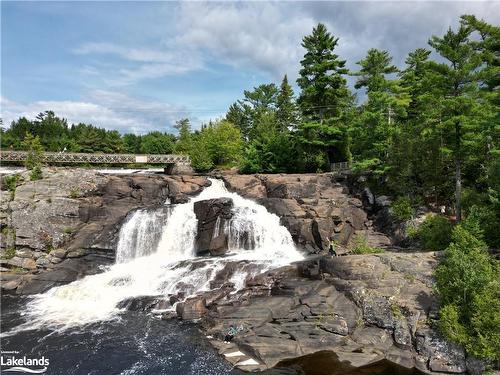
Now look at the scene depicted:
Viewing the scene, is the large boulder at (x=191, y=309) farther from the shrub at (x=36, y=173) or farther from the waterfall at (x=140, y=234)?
the shrub at (x=36, y=173)

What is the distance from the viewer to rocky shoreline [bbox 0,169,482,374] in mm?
16562

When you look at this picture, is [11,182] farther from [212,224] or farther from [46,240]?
[212,224]

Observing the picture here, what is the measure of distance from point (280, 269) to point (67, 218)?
2006 cm

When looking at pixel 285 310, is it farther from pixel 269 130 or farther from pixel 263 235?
pixel 269 130

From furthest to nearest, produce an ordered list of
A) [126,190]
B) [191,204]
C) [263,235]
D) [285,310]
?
[126,190]
[191,204]
[263,235]
[285,310]

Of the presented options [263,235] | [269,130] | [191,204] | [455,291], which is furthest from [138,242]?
[269,130]

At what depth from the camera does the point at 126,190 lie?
35.3 metres

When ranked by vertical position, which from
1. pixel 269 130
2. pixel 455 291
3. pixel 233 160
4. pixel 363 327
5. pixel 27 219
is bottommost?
pixel 363 327

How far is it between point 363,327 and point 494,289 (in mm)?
6067

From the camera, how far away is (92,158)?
165 ft

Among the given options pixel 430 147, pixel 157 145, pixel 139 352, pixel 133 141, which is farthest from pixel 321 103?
pixel 133 141

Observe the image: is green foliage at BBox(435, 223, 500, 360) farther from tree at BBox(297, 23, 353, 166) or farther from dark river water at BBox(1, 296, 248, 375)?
tree at BBox(297, 23, 353, 166)

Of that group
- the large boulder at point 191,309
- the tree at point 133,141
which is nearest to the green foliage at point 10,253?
the large boulder at point 191,309

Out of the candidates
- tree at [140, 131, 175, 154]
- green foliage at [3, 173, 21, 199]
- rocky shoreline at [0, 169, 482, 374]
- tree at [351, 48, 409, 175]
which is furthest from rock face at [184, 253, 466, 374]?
tree at [140, 131, 175, 154]
